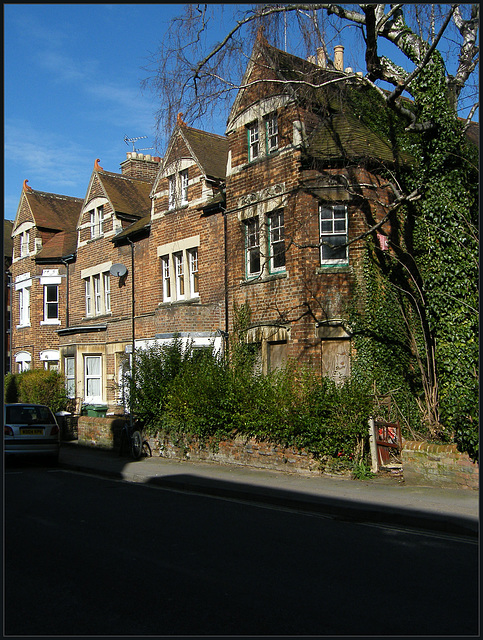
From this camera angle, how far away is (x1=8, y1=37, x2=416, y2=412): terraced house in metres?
16.4

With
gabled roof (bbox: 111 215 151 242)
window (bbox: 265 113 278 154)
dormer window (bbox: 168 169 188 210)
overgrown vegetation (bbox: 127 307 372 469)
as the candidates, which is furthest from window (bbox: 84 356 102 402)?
window (bbox: 265 113 278 154)

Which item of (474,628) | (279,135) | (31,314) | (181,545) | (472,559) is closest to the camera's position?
(474,628)

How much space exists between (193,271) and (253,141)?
4846 millimetres

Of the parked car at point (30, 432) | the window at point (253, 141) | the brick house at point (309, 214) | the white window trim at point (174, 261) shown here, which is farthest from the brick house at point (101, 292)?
the brick house at point (309, 214)

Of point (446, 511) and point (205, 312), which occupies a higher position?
point (205, 312)

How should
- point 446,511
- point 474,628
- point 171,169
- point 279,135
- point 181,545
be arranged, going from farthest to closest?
point 171,169 → point 279,135 → point 446,511 → point 181,545 → point 474,628

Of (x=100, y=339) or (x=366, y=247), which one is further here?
(x=100, y=339)

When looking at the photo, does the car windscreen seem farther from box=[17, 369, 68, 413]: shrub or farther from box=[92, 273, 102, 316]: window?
box=[92, 273, 102, 316]: window

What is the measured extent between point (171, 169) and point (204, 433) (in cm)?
1061

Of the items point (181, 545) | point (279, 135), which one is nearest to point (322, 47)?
point (279, 135)

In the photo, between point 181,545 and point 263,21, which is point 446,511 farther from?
point 263,21

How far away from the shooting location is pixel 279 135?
17.5 meters

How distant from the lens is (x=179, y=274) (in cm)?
2192

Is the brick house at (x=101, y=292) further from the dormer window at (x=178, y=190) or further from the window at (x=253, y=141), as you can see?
the window at (x=253, y=141)
